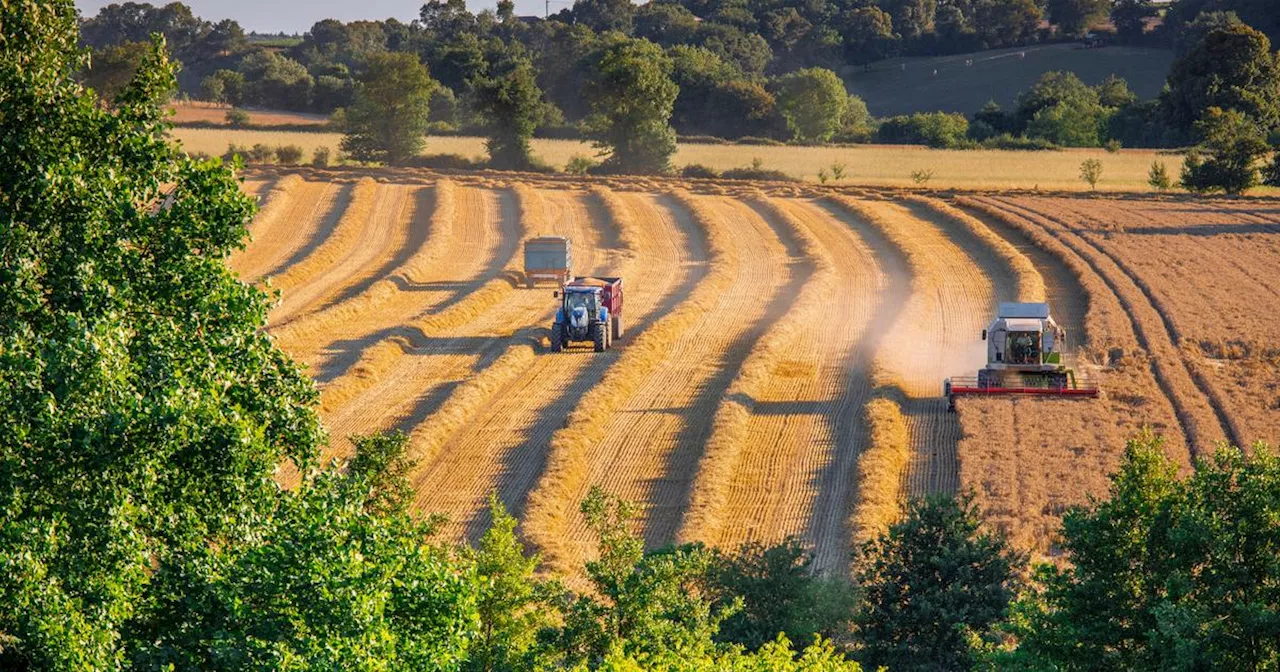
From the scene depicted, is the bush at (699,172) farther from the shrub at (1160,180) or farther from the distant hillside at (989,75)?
the distant hillside at (989,75)

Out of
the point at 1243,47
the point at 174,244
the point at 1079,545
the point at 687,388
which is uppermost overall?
the point at 1243,47

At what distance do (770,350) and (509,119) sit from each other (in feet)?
204

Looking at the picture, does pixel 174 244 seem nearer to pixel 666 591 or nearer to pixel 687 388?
pixel 666 591

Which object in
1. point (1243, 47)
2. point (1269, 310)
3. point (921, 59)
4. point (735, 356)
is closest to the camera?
point (735, 356)

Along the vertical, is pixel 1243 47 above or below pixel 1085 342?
above

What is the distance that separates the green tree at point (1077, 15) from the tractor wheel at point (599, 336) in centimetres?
15418

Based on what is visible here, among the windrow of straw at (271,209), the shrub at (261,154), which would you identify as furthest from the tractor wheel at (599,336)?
the shrub at (261,154)

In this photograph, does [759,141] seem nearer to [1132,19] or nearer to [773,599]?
[1132,19]

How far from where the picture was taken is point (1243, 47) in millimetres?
106750

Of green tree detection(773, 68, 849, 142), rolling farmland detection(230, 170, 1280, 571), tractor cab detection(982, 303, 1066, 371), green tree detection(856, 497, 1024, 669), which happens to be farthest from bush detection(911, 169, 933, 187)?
green tree detection(856, 497, 1024, 669)

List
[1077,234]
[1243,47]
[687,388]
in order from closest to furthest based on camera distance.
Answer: [687,388] < [1077,234] < [1243,47]

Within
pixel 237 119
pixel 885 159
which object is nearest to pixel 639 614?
pixel 885 159

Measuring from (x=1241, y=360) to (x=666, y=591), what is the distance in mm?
29551

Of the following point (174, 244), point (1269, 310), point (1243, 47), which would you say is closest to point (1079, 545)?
point (174, 244)
